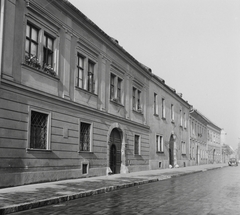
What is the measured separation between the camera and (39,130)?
13.1 m

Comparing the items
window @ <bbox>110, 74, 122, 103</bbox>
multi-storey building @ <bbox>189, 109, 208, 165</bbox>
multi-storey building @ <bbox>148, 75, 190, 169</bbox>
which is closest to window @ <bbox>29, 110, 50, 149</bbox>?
window @ <bbox>110, 74, 122, 103</bbox>

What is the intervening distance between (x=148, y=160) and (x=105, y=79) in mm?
9268

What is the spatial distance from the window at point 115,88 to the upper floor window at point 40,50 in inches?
254

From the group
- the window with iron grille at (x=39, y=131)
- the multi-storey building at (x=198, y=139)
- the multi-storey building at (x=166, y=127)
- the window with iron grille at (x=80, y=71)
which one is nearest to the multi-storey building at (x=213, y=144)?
the multi-storey building at (x=198, y=139)

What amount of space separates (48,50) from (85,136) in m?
4.89

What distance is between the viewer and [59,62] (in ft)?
47.6

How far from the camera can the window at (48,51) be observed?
13797mm

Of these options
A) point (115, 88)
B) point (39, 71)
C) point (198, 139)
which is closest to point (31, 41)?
point (39, 71)

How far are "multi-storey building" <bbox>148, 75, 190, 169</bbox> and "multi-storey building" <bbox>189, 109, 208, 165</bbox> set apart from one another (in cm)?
375

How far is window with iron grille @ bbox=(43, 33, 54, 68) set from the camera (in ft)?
45.3

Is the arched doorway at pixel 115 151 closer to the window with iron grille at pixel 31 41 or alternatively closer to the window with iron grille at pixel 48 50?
the window with iron grille at pixel 48 50

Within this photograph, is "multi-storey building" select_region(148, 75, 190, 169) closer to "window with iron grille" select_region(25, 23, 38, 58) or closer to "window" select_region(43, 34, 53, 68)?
"window" select_region(43, 34, 53, 68)

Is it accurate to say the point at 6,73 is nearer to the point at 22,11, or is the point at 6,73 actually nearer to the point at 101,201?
the point at 22,11

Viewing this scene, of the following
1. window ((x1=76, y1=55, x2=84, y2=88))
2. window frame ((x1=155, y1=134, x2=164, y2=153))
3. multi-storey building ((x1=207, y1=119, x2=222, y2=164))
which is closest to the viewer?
window ((x1=76, y1=55, x2=84, y2=88))
